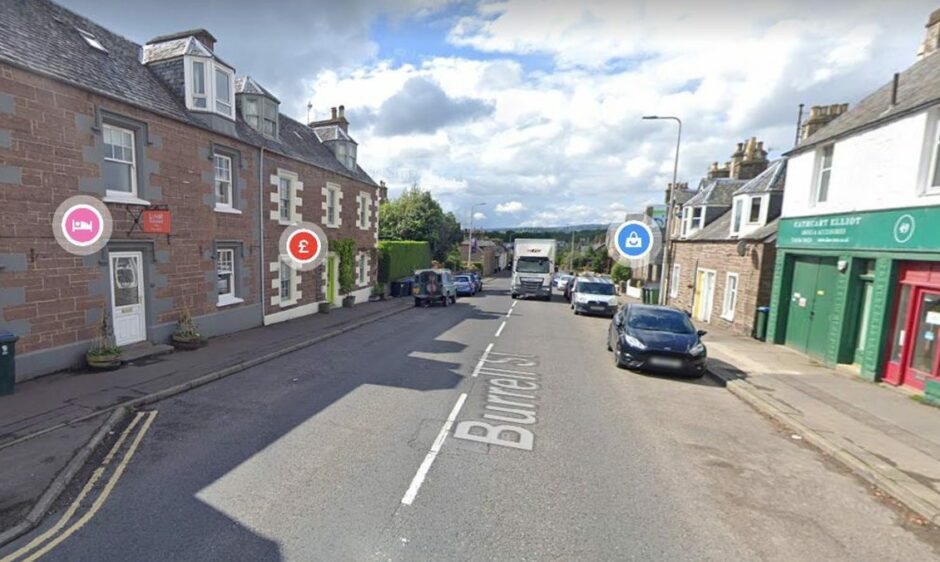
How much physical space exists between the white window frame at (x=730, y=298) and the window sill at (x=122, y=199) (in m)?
19.3

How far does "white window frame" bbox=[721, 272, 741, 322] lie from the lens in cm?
1620

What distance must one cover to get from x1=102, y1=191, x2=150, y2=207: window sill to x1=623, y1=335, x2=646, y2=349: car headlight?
38.8ft

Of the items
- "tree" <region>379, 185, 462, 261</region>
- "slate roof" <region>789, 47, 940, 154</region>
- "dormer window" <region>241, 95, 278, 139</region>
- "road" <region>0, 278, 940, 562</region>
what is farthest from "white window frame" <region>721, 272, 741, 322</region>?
"tree" <region>379, 185, 462, 261</region>

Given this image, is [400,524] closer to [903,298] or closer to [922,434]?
[922,434]

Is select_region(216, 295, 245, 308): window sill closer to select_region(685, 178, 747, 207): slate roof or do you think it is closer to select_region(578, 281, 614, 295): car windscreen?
select_region(578, 281, 614, 295): car windscreen

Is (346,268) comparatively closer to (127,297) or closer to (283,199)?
(283,199)

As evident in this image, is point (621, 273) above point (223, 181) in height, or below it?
below

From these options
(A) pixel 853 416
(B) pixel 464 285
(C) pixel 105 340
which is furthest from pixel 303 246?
(A) pixel 853 416

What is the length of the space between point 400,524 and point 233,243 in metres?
11.7

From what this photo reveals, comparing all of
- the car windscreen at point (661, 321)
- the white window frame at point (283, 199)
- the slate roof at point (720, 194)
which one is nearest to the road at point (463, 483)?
the car windscreen at point (661, 321)

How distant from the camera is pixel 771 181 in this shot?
15883 millimetres

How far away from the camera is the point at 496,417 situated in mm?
6664

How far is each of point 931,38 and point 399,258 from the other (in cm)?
2544

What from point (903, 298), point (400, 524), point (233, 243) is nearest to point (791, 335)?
point (903, 298)
